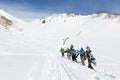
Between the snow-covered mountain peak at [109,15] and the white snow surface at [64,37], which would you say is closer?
the white snow surface at [64,37]

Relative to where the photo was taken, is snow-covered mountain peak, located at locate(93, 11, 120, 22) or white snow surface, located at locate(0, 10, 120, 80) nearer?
white snow surface, located at locate(0, 10, 120, 80)

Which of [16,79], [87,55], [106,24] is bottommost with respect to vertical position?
[16,79]

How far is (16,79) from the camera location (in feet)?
35.8

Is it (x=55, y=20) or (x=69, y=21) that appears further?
(x=55, y=20)

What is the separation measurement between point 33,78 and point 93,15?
462 feet

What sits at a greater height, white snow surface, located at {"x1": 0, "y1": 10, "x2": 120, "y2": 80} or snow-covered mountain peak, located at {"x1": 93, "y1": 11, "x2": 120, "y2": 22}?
snow-covered mountain peak, located at {"x1": 93, "y1": 11, "x2": 120, "y2": 22}

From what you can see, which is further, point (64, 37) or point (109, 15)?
point (109, 15)

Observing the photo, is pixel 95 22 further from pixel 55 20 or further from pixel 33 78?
pixel 33 78

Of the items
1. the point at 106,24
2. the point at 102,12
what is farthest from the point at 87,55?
the point at 102,12

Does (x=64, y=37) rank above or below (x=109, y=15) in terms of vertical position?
below

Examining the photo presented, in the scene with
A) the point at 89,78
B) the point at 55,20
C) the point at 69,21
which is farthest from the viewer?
the point at 55,20

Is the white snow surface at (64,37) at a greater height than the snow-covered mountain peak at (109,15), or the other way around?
the snow-covered mountain peak at (109,15)

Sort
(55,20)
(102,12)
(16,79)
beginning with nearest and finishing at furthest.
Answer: (16,79)
(102,12)
(55,20)

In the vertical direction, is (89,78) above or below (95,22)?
below
